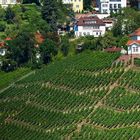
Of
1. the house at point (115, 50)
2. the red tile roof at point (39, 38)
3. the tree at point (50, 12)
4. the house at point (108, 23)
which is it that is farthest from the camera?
the tree at point (50, 12)

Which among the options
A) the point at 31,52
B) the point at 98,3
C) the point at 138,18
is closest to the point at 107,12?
the point at 98,3

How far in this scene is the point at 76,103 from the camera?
63812 millimetres

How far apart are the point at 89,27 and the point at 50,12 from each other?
742 cm

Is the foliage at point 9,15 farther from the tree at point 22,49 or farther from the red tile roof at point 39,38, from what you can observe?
the tree at point 22,49

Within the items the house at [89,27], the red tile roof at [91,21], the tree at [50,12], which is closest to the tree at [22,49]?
the house at [89,27]

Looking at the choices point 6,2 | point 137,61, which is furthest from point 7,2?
point 137,61

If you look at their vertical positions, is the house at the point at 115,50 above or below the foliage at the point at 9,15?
below

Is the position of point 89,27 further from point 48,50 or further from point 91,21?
point 48,50

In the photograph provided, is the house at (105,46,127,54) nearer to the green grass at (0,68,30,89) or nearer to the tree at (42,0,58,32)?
the green grass at (0,68,30,89)

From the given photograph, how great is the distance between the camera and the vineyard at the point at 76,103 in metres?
59.1

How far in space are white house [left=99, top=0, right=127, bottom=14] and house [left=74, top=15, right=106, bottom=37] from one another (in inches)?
362

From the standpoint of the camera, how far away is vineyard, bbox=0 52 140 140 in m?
59.1

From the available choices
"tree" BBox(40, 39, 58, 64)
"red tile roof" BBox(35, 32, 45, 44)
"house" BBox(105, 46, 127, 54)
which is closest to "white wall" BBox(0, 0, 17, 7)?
"red tile roof" BBox(35, 32, 45, 44)

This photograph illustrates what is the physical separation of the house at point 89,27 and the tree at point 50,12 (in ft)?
12.5
